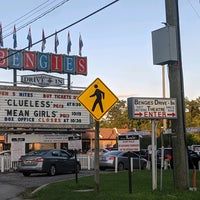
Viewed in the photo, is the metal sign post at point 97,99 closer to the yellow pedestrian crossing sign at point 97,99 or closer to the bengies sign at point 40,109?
the yellow pedestrian crossing sign at point 97,99

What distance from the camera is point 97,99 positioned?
14.1 m

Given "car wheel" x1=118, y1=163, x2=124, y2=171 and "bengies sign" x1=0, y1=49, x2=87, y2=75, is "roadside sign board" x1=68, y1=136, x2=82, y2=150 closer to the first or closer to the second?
"car wheel" x1=118, y1=163, x2=124, y2=171

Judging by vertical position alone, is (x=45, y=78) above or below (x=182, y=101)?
above

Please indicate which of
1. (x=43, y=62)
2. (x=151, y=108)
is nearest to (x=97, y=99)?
(x=151, y=108)

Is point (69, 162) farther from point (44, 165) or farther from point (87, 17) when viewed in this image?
point (87, 17)

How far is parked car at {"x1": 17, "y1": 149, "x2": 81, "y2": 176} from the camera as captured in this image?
25.5 m

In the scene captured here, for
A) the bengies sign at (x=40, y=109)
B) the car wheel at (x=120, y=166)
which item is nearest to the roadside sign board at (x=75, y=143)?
the car wheel at (x=120, y=166)

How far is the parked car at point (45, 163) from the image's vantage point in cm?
2547

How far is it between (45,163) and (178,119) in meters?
12.4

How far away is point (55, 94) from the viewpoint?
3634 cm

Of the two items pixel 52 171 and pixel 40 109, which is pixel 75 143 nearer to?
pixel 52 171

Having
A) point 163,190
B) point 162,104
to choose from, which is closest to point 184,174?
point 163,190

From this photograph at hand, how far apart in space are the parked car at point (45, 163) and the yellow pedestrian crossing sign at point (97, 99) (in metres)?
11.3

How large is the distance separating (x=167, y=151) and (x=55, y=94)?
30.7ft
